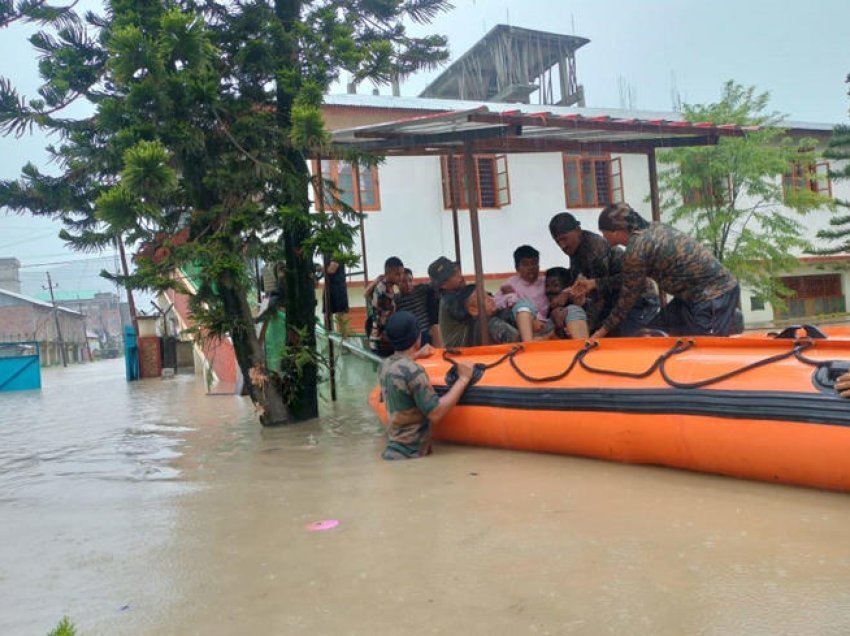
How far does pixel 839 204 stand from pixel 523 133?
1619 cm

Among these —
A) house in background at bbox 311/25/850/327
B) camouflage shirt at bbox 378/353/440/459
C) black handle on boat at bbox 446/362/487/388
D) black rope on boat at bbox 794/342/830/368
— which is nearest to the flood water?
camouflage shirt at bbox 378/353/440/459

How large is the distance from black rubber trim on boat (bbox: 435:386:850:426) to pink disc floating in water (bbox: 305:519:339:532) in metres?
1.63

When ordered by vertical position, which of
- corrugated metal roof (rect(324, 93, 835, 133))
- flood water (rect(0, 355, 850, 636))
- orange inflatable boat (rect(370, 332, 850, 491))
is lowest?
flood water (rect(0, 355, 850, 636))

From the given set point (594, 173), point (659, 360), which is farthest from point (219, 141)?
point (594, 173)

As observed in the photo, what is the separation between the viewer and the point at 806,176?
17484mm

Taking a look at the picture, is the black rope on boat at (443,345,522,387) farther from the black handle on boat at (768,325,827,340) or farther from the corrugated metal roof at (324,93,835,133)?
the corrugated metal roof at (324,93,835,133)

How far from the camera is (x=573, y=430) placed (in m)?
4.26

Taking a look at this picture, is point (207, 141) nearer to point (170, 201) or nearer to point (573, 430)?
point (170, 201)

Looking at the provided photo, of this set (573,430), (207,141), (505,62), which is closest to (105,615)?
(573,430)

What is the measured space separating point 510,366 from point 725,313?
1.41 meters

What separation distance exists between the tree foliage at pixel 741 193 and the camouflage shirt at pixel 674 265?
1252 centimetres

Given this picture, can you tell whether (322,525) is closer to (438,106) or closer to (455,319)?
(455,319)

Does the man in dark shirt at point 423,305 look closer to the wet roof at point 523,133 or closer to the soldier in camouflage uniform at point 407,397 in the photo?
the wet roof at point 523,133

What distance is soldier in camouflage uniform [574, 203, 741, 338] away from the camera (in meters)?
4.41
